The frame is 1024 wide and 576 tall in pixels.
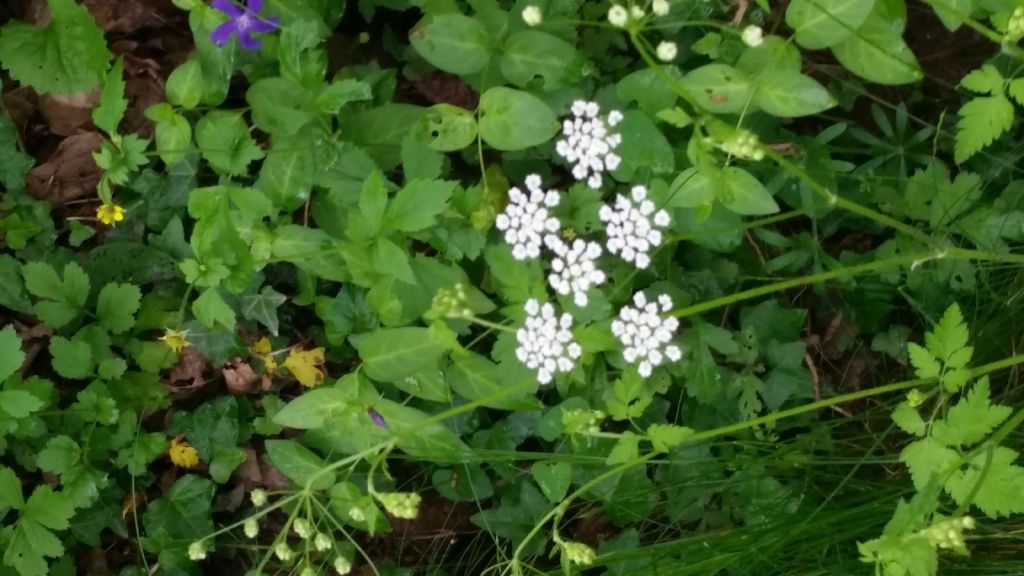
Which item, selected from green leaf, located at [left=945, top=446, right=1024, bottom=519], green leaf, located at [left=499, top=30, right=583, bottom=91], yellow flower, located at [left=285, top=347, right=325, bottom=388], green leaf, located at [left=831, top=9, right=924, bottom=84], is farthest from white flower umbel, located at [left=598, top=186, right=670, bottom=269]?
yellow flower, located at [left=285, top=347, right=325, bottom=388]

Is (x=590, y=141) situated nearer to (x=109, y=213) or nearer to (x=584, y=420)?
(x=584, y=420)

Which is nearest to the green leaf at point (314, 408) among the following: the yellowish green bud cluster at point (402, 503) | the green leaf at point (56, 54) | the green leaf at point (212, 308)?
the green leaf at point (212, 308)

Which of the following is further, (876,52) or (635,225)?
(876,52)

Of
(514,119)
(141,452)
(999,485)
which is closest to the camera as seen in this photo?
(999,485)

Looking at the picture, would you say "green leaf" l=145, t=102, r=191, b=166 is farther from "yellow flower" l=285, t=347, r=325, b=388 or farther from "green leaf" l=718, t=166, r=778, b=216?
"green leaf" l=718, t=166, r=778, b=216

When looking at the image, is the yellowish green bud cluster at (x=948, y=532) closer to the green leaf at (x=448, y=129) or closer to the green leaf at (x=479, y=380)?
the green leaf at (x=479, y=380)

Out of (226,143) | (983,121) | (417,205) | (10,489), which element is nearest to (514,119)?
(417,205)

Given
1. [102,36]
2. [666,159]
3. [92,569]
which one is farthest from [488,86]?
[92,569]
